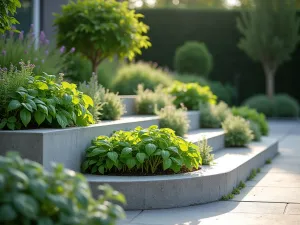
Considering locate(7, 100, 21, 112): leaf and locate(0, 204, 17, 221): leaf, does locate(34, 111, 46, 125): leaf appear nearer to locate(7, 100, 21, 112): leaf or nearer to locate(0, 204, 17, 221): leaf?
locate(7, 100, 21, 112): leaf

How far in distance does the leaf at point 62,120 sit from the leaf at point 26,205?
90.7 inches

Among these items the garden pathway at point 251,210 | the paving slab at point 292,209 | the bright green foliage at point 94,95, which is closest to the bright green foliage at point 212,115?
the garden pathway at point 251,210

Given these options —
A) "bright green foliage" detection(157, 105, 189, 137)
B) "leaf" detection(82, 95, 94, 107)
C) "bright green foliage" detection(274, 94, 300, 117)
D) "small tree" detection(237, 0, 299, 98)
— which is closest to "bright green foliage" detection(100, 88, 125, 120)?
"bright green foliage" detection(157, 105, 189, 137)

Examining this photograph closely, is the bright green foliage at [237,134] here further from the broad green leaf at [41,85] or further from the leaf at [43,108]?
the leaf at [43,108]

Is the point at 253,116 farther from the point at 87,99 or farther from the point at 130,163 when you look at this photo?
the point at 130,163

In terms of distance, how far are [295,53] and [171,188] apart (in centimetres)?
1412

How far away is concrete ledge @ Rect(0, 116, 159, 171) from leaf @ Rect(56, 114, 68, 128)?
5 cm

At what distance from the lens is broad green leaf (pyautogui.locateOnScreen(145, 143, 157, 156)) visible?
4988 mm

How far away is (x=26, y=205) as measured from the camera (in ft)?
8.38

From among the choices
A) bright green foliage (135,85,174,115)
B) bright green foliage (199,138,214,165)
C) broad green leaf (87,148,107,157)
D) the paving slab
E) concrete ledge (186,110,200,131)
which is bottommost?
the paving slab

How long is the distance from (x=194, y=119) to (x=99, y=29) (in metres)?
1.94

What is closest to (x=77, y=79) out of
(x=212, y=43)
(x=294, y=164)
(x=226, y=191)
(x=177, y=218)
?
(x=294, y=164)

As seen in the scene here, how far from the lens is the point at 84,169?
16.9ft

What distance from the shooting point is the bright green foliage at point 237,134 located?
7.87 meters
